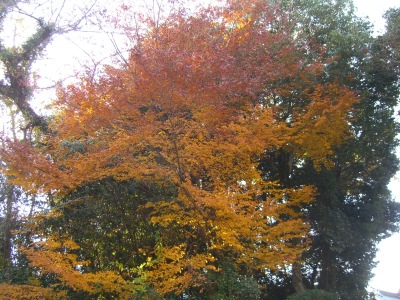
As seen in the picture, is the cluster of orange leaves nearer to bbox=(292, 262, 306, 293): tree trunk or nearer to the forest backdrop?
the forest backdrop

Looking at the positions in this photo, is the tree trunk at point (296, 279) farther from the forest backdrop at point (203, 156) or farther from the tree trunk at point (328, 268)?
the tree trunk at point (328, 268)

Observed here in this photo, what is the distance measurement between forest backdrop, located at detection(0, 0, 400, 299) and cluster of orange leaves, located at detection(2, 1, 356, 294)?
4 cm

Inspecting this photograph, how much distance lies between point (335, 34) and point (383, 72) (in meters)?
1.74

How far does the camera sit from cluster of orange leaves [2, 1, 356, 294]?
750cm

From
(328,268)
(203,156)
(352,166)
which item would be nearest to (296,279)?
(328,268)

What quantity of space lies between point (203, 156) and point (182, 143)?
0.57 meters

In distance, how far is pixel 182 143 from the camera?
7.62m

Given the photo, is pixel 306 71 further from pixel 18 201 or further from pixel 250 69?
pixel 18 201

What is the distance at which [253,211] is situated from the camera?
27.7 feet

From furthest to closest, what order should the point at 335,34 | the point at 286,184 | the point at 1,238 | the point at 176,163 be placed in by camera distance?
the point at 286,184, the point at 335,34, the point at 1,238, the point at 176,163

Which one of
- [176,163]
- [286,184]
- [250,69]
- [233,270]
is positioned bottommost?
[233,270]

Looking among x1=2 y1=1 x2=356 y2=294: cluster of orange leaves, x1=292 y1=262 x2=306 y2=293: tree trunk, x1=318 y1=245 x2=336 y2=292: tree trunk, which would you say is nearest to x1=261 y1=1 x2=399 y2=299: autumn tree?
x1=318 y1=245 x2=336 y2=292: tree trunk

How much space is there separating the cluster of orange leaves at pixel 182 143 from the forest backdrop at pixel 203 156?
0.04 metres

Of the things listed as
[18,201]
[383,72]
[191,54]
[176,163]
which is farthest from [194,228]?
[383,72]
